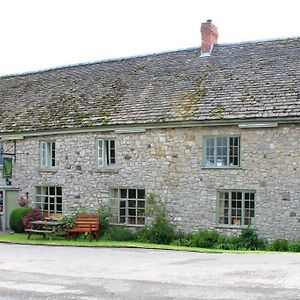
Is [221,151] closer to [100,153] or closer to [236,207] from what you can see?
[236,207]

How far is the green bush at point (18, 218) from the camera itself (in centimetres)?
2730

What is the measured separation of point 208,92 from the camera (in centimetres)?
2464

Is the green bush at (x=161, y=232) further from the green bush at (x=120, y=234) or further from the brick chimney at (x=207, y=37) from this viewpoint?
the brick chimney at (x=207, y=37)

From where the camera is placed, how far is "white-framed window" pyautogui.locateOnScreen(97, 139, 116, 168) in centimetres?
2577

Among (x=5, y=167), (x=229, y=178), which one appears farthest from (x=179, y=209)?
(x=5, y=167)

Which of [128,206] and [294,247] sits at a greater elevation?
[128,206]

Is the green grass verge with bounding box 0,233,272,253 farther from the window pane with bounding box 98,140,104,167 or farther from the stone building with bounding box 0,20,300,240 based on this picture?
the window pane with bounding box 98,140,104,167

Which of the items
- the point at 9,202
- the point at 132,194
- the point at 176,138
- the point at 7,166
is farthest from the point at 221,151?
the point at 9,202

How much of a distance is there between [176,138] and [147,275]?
1032cm

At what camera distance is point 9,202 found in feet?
95.5

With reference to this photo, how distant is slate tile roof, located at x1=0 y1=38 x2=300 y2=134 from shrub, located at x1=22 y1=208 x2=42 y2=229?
3937 millimetres

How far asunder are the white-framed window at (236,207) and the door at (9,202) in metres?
11.1

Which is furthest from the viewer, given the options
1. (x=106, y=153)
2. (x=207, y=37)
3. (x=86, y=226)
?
(x=207, y=37)

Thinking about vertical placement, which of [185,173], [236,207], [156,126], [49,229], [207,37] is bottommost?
[49,229]
